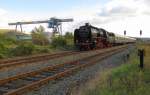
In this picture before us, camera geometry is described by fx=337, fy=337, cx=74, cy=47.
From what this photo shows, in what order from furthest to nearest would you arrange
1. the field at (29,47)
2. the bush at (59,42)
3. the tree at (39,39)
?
1. the tree at (39,39)
2. the bush at (59,42)
3. the field at (29,47)

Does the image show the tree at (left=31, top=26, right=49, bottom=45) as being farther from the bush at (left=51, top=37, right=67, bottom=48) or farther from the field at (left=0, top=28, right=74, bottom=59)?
the bush at (left=51, top=37, right=67, bottom=48)

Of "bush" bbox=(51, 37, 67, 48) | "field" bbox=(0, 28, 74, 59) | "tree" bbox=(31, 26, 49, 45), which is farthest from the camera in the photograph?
"tree" bbox=(31, 26, 49, 45)

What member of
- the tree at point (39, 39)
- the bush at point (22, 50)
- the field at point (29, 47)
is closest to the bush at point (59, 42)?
the field at point (29, 47)

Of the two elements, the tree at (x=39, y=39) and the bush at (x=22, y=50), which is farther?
the tree at (x=39, y=39)

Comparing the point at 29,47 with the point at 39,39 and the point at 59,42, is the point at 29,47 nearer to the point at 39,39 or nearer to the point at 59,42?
the point at 59,42

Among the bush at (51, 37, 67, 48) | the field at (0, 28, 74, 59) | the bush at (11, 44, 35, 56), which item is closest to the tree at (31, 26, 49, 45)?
the field at (0, 28, 74, 59)

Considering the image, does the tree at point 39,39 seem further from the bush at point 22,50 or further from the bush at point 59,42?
the bush at point 22,50

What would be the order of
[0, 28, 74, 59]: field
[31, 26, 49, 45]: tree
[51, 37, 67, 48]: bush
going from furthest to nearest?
[31, 26, 49, 45]: tree, [51, 37, 67, 48]: bush, [0, 28, 74, 59]: field

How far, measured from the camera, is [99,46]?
43062 millimetres

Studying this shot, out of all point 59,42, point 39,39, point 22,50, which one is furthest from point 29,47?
point 39,39

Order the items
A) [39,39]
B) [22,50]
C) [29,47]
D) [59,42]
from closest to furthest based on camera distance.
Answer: [22,50], [29,47], [59,42], [39,39]

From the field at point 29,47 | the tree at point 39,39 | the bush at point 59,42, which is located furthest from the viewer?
the tree at point 39,39

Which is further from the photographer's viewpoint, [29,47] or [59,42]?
[59,42]

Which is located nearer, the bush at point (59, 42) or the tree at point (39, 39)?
the bush at point (59, 42)
